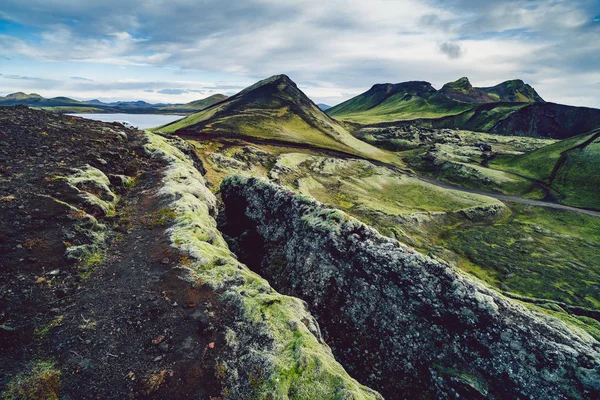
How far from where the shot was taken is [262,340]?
1255 cm

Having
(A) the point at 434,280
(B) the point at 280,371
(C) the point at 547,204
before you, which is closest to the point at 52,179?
(B) the point at 280,371

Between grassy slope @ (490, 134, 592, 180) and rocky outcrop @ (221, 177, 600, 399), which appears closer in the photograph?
rocky outcrop @ (221, 177, 600, 399)

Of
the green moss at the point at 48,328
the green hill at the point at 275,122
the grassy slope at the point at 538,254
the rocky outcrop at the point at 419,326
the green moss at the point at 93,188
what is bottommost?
the grassy slope at the point at 538,254

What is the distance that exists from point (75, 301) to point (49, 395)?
15.5 ft

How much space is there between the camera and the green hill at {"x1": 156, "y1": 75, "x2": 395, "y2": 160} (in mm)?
124600

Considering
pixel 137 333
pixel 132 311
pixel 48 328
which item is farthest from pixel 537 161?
pixel 48 328

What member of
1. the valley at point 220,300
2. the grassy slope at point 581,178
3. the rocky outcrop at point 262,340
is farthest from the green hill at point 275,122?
the rocky outcrop at point 262,340

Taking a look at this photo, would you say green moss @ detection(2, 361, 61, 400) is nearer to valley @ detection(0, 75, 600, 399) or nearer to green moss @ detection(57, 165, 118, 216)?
valley @ detection(0, 75, 600, 399)

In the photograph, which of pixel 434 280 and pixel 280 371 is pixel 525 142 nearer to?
pixel 434 280

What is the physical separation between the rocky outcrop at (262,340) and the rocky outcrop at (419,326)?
15.9ft

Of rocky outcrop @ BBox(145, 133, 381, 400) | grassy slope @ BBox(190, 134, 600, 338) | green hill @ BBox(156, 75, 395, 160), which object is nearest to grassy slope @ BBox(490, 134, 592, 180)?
grassy slope @ BBox(190, 134, 600, 338)

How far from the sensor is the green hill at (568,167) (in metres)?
88.7

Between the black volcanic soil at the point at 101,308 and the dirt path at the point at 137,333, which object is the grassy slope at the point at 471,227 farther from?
the dirt path at the point at 137,333

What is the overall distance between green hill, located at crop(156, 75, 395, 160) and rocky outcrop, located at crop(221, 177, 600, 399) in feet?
316
